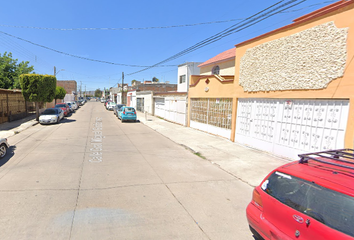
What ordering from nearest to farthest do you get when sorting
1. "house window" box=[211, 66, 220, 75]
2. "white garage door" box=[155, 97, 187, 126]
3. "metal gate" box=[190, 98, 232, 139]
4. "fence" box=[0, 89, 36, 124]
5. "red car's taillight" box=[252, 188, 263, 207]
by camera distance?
"red car's taillight" box=[252, 188, 263, 207], "metal gate" box=[190, 98, 232, 139], "fence" box=[0, 89, 36, 124], "white garage door" box=[155, 97, 187, 126], "house window" box=[211, 66, 220, 75]

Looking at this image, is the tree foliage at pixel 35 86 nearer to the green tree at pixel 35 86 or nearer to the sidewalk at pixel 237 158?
the green tree at pixel 35 86

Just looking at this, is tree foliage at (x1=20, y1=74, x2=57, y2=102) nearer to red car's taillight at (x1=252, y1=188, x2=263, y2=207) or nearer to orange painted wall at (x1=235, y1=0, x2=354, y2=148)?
orange painted wall at (x1=235, y1=0, x2=354, y2=148)

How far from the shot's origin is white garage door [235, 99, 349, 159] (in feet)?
19.9

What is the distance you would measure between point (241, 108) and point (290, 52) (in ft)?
11.0

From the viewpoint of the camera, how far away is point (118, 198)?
4.28 meters

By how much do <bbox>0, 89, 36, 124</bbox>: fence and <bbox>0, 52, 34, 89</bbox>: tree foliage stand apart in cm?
722

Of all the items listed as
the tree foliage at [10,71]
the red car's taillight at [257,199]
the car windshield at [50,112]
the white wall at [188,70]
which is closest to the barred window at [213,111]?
the red car's taillight at [257,199]

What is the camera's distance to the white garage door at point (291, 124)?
6070 millimetres

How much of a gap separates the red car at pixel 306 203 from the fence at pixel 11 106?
1953 cm

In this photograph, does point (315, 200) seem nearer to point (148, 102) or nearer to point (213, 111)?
point (213, 111)

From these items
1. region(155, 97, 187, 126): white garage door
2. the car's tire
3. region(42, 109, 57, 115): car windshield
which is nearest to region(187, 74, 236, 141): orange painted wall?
region(155, 97, 187, 126): white garage door

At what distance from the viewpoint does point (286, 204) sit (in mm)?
2449

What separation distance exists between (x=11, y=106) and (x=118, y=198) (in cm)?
1883

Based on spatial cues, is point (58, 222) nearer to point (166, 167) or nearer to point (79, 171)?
point (79, 171)
